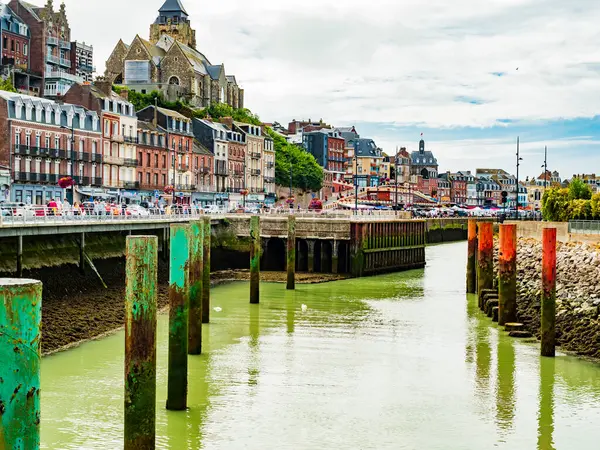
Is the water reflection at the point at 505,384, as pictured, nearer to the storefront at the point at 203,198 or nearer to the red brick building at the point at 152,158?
the red brick building at the point at 152,158

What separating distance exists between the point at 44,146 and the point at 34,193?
13.0ft

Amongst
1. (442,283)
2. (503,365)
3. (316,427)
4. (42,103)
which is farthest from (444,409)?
(42,103)

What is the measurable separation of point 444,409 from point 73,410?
328 inches

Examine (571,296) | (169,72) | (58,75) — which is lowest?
(571,296)

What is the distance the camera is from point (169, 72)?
414ft

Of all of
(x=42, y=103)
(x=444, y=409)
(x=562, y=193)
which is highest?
(x=42, y=103)

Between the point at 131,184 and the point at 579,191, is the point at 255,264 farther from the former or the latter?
the point at 131,184

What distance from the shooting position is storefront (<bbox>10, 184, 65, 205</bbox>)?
2667 inches

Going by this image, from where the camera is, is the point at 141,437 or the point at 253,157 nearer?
the point at 141,437

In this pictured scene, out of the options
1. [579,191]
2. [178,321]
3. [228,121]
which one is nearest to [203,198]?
[228,121]

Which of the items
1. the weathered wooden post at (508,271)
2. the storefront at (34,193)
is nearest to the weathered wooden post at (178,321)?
the weathered wooden post at (508,271)

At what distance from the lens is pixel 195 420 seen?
19.2m

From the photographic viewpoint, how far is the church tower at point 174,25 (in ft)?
472

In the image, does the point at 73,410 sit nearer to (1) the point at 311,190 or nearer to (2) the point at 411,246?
(2) the point at 411,246
